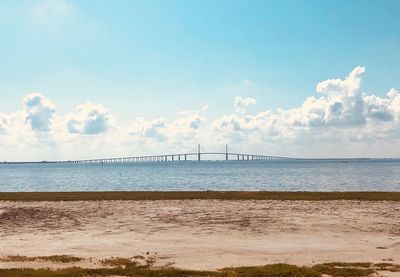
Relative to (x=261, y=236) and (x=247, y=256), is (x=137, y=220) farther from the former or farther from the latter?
(x=247, y=256)

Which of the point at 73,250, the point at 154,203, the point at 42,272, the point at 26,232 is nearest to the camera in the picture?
the point at 42,272

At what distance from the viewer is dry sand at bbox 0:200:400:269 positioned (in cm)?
1886

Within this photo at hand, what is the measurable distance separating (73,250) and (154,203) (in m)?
19.9

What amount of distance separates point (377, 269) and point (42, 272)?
35.8 ft

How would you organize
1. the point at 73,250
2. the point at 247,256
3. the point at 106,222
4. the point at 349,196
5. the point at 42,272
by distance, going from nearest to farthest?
1. the point at 42,272
2. the point at 247,256
3. the point at 73,250
4. the point at 106,222
5. the point at 349,196

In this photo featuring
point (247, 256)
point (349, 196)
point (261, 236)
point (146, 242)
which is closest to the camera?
point (247, 256)

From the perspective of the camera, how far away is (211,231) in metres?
25.0

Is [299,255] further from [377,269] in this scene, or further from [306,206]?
[306,206]

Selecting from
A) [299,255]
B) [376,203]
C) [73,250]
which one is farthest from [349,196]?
[73,250]

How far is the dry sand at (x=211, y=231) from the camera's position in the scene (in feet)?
61.9

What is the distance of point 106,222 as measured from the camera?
28.8 metres

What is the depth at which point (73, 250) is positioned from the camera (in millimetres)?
19906

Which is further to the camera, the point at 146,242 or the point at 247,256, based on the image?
the point at 146,242

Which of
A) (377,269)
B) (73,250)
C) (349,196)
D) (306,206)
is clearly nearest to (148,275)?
(73,250)
